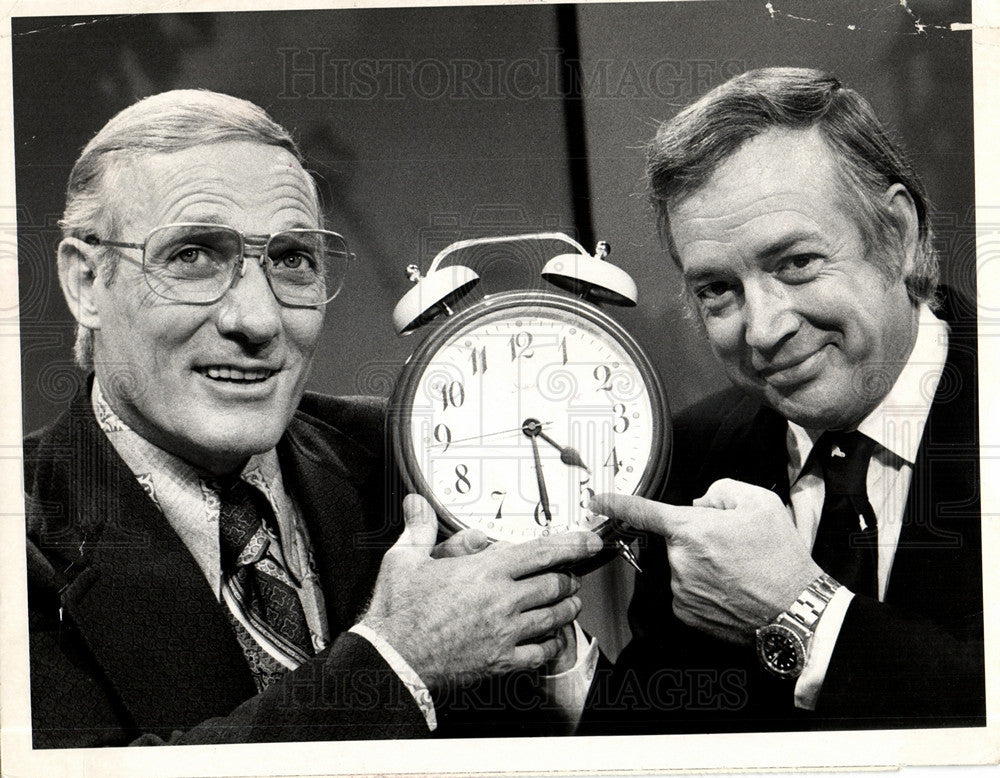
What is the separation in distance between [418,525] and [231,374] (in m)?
0.50

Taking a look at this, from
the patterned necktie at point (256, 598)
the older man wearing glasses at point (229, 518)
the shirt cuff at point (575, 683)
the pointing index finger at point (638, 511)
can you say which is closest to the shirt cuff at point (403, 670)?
the older man wearing glasses at point (229, 518)

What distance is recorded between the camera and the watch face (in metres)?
2.26

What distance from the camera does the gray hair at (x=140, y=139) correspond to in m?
2.28

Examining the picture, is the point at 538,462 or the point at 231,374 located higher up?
the point at 231,374

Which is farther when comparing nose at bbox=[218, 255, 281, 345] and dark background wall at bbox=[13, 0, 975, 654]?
dark background wall at bbox=[13, 0, 975, 654]

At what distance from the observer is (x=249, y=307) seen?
2.23m

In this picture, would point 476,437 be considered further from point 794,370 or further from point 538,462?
point 794,370

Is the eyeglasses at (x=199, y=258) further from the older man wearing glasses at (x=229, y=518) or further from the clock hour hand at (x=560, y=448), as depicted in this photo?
the clock hour hand at (x=560, y=448)

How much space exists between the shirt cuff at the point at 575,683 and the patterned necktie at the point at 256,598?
0.52 m

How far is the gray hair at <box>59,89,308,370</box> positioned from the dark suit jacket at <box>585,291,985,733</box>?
1.07 m

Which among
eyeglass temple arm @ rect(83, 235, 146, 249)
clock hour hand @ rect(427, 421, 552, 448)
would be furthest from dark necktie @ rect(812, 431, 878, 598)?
→ eyeglass temple arm @ rect(83, 235, 146, 249)

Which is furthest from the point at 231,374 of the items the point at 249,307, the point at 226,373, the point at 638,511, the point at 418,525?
the point at 638,511

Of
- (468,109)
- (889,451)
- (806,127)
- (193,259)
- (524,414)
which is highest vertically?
(468,109)

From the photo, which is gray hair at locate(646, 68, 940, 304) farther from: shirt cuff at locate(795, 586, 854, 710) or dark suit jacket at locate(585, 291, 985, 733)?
shirt cuff at locate(795, 586, 854, 710)
